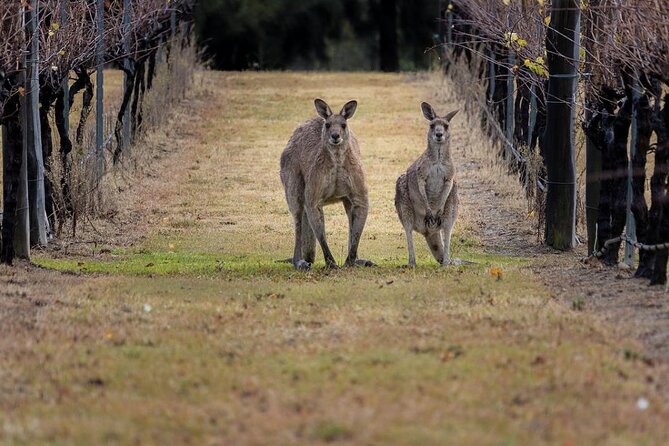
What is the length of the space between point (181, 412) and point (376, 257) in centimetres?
904

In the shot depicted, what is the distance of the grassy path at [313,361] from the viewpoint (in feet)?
21.9

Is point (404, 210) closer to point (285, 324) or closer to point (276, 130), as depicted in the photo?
point (285, 324)

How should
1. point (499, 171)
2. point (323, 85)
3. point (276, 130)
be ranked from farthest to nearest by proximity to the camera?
1. point (323, 85)
2. point (276, 130)
3. point (499, 171)

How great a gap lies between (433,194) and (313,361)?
6.10m

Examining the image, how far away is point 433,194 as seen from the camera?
14.0 meters

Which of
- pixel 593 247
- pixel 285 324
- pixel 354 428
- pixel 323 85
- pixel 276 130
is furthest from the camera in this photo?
pixel 323 85

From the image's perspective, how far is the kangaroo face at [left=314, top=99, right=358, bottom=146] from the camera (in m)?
13.6

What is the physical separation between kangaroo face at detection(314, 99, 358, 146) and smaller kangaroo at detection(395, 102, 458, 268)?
33.6 inches

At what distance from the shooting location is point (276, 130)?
2909 cm

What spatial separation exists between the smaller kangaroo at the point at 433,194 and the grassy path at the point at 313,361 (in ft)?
1.35

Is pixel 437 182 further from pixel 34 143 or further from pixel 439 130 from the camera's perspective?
pixel 34 143

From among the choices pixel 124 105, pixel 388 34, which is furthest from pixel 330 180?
pixel 388 34

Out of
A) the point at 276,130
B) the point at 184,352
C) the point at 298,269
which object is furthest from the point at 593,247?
the point at 276,130

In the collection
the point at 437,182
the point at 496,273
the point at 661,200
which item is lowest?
the point at 496,273
